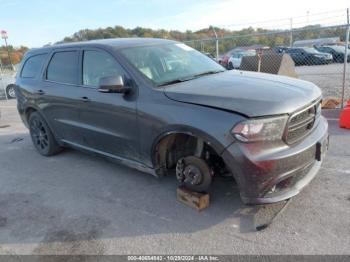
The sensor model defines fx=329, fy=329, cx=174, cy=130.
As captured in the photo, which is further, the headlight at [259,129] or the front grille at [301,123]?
the front grille at [301,123]

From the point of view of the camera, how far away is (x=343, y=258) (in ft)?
8.73

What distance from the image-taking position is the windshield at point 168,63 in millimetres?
3863

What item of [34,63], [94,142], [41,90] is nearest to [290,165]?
[94,142]

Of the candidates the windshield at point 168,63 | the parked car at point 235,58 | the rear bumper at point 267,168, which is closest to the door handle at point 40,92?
the windshield at point 168,63

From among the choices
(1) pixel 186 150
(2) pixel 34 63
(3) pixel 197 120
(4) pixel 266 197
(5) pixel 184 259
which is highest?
(2) pixel 34 63

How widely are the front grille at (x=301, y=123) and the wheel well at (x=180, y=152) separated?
2.57ft

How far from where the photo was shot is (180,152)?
3818 millimetres

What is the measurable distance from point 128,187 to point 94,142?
0.81 metres

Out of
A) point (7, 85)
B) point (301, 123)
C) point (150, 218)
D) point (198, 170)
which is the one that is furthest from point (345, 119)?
point (7, 85)

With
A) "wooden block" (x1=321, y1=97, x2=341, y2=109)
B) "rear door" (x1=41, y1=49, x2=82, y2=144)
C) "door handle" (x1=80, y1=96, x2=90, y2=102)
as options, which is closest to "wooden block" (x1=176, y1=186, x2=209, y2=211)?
"door handle" (x1=80, y1=96, x2=90, y2=102)

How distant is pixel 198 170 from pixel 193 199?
1.07ft

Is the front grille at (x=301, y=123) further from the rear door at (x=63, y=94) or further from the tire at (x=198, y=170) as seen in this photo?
the rear door at (x=63, y=94)

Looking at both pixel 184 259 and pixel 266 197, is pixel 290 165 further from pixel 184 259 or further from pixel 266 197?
pixel 184 259

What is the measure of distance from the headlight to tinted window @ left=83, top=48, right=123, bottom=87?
1.72 m
